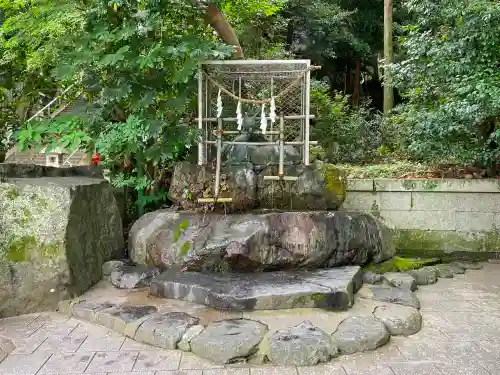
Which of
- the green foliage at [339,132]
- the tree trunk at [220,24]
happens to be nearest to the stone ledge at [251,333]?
the tree trunk at [220,24]

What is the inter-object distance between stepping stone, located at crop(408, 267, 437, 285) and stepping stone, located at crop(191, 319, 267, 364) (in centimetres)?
270

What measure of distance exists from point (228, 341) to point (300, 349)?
57 centimetres

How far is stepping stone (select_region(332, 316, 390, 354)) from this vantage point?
138 inches

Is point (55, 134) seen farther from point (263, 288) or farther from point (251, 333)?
point (251, 333)

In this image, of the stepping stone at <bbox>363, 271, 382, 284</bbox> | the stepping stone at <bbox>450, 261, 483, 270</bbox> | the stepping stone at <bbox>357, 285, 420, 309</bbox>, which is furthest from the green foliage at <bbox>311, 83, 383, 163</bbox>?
the stepping stone at <bbox>357, 285, 420, 309</bbox>

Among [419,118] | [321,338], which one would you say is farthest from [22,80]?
[321,338]

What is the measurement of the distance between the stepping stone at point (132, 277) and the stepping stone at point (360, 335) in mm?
2388

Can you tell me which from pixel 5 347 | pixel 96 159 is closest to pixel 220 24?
pixel 96 159

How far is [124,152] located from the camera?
20.2ft

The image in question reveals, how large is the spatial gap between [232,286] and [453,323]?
216 centimetres

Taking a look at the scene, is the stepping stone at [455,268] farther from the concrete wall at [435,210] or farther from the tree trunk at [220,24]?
the tree trunk at [220,24]

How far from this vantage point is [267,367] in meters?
3.30

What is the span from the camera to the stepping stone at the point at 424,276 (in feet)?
18.3

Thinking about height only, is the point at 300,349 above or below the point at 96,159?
below
